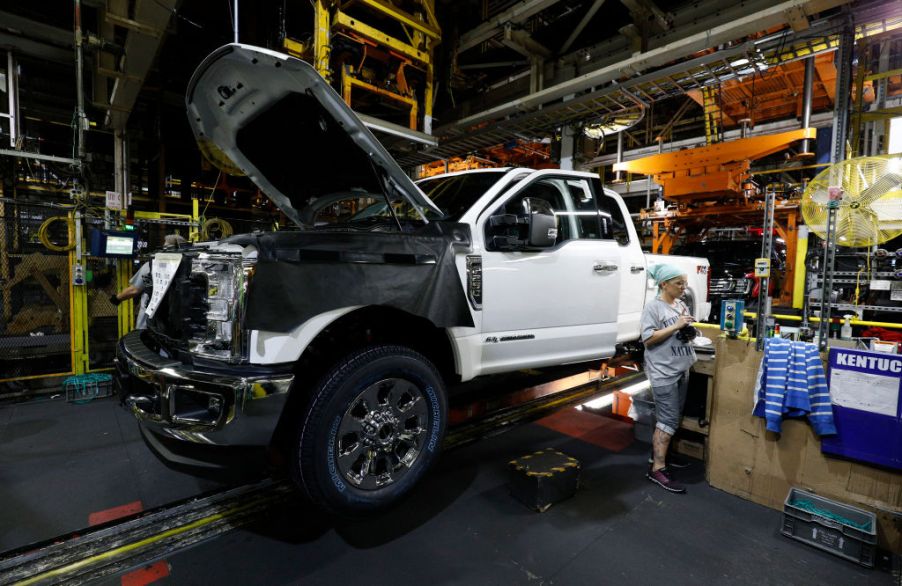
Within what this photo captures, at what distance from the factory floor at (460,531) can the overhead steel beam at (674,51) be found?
4114 mm

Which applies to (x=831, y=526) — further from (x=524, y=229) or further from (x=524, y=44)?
(x=524, y=44)

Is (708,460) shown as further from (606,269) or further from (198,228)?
(198,228)

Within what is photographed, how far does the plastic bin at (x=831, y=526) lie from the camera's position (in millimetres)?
2084

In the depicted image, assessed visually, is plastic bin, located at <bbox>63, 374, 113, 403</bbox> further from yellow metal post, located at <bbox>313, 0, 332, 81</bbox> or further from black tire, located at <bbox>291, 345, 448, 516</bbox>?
yellow metal post, located at <bbox>313, 0, 332, 81</bbox>

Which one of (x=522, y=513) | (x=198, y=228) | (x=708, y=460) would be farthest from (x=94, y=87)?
(x=708, y=460)

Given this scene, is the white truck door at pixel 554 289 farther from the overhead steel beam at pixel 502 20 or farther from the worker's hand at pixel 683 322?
the overhead steel beam at pixel 502 20

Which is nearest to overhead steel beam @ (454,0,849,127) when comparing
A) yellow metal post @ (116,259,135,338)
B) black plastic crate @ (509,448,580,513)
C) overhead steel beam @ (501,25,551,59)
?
overhead steel beam @ (501,25,551,59)

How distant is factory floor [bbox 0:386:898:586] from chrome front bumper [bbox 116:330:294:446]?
630 mm

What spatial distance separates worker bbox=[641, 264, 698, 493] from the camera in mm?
2838

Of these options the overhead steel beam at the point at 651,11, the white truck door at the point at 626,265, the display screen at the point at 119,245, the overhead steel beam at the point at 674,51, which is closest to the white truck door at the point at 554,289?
the white truck door at the point at 626,265

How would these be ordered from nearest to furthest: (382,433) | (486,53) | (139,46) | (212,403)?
(212,403), (382,433), (139,46), (486,53)

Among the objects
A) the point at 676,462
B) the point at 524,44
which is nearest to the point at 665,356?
the point at 676,462

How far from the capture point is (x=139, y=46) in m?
4.64

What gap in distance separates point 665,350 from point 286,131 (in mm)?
2932
